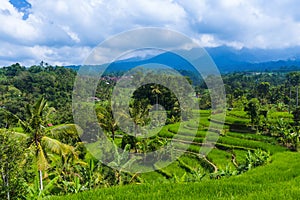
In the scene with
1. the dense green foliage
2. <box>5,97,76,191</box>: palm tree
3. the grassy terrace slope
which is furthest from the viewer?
<box>5,97,76,191</box>: palm tree

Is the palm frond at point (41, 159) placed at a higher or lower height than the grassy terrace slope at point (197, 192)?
lower

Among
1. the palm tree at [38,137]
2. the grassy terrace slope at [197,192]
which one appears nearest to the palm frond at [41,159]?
the palm tree at [38,137]

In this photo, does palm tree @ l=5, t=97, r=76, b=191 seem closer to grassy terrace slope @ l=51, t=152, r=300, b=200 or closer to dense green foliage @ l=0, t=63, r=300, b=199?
dense green foliage @ l=0, t=63, r=300, b=199

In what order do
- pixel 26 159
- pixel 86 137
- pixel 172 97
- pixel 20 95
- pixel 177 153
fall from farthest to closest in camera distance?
pixel 20 95
pixel 172 97
pixel 86 137
pixel 177 153
pixel 26 159

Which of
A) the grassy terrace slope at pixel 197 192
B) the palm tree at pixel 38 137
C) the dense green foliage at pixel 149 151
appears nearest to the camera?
the grassy terrace slope at pixel 197 192

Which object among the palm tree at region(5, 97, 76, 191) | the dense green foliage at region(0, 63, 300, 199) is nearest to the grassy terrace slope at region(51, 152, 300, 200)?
the dense green foliage at region(0, 63, 300, 199)

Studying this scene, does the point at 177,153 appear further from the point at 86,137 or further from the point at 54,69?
the point at 54,69

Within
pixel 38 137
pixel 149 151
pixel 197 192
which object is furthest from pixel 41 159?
pixel 149 151

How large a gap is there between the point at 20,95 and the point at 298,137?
3640 cm

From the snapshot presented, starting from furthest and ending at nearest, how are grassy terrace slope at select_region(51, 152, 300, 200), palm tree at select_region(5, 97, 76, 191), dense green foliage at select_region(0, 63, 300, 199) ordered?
palm tree at select_region(5, 97, 76, 191)
dense green foliage at select_region(0, 63, 300, 199)
grassy terrace slope at select_region(51, 152, 300, 200)

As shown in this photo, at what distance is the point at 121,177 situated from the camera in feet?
41.6

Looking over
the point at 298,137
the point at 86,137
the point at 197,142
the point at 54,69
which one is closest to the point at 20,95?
the point at 86,137

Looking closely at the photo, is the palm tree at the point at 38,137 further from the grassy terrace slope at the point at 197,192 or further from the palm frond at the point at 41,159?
the grassy terrace slope at the point at 197,192

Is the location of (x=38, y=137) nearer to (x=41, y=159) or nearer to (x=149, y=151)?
(x=41, y=159)
